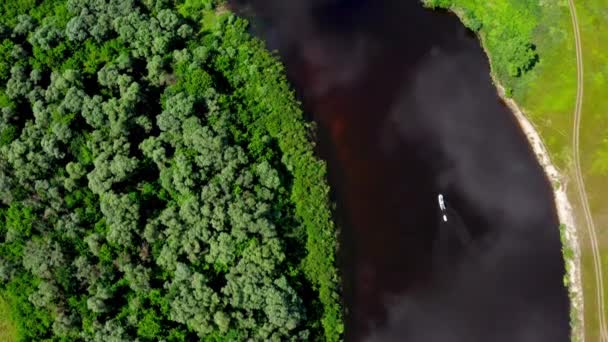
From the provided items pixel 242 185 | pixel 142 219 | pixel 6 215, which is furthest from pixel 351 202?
pixel 6 215

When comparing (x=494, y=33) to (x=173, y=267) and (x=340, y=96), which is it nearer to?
(x=340, y=96)

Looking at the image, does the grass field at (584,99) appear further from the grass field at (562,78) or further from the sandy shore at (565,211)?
the sandy shore at (565,211)

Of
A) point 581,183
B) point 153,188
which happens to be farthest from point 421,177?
point 153,188

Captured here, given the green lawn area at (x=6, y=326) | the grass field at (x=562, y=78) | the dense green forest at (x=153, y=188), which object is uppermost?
the grass field at (x=562, y=78)

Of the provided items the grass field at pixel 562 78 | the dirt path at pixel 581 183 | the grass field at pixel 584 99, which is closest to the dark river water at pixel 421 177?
the grass field at pixel 562 78

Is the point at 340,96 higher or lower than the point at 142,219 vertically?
higher
